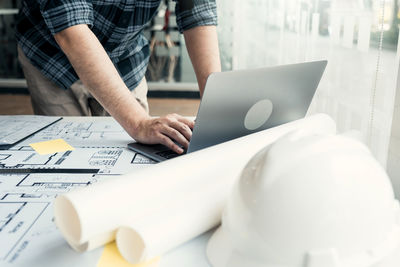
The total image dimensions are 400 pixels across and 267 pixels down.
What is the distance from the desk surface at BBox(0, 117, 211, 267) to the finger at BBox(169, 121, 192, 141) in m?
0.10

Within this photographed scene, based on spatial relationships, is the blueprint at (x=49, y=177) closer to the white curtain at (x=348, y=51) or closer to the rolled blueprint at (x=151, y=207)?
the rolled blueprint at (x=151, y=207)

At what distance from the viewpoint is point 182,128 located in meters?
0.85

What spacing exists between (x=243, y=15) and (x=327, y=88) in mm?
1840

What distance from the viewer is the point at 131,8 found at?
123 cm

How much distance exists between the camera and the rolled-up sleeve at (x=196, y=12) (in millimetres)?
1237

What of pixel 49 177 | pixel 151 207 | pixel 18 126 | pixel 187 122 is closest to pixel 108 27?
pixel 18 126

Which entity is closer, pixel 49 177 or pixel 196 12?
pixel 49 177

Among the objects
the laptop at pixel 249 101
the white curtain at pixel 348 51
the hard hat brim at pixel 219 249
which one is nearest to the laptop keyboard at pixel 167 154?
the laptop at pixel 249 101

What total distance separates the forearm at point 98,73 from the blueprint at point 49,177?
3.6 inches

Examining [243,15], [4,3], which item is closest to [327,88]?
[243,15]

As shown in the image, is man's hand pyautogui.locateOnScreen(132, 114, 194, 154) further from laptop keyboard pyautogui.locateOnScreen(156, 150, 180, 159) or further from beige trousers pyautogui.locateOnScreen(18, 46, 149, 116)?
beige trousers pyautogui.locateOnScreen(18, 46, 149, 116)

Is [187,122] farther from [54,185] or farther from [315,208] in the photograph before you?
[315,208]

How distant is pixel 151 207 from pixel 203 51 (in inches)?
33.2

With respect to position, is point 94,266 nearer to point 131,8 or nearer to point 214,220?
point 214,220
